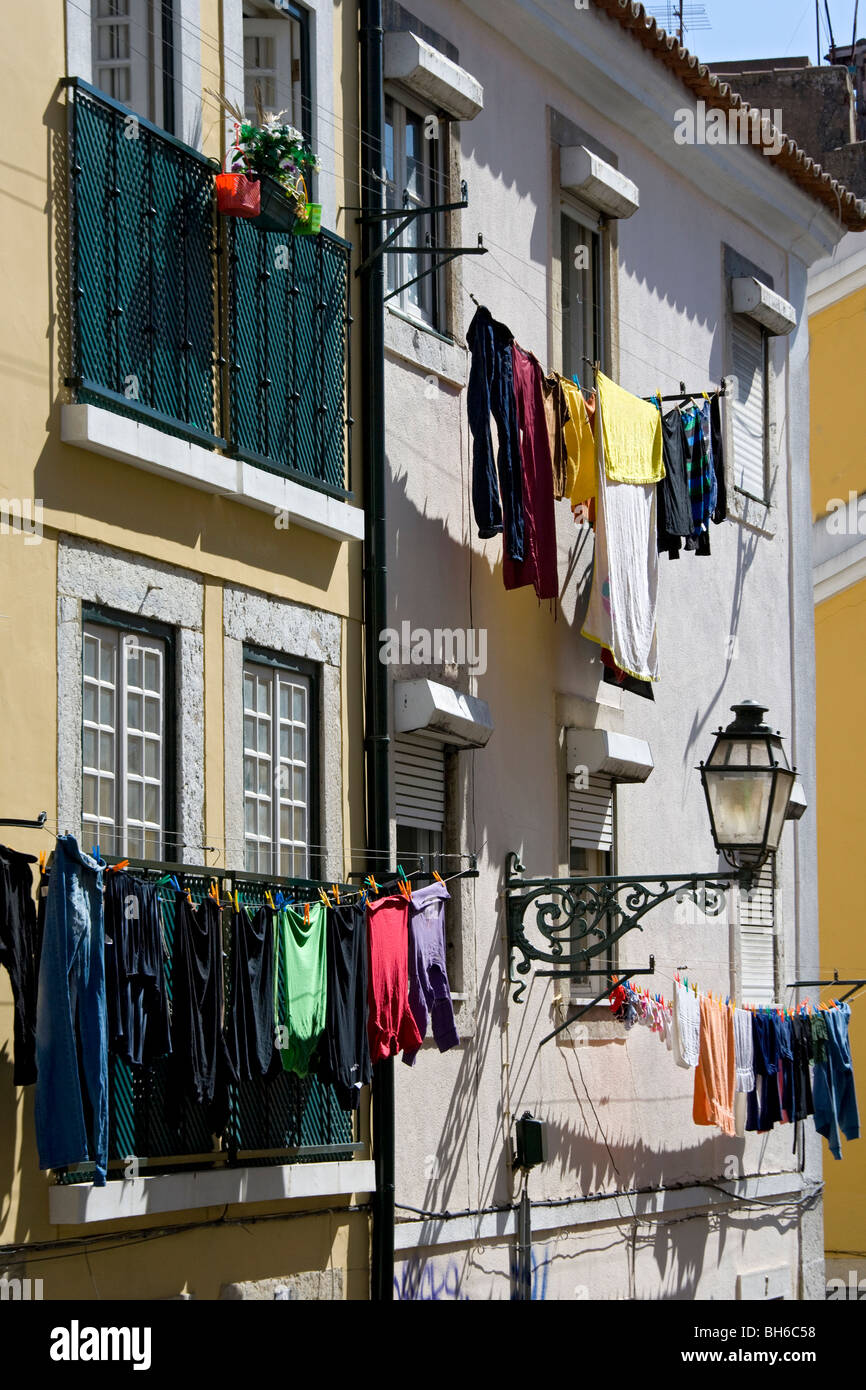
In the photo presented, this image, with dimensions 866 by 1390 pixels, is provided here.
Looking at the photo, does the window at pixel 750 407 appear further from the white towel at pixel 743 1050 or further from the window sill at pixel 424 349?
the window sill at pixel 424 349

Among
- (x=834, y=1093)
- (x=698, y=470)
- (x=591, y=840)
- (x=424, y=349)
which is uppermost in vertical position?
(x=424, y=349)

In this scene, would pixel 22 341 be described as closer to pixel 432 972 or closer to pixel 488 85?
pixel 432 972

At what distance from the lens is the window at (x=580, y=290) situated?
16828 millimetres

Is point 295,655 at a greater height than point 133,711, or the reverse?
point 295,655

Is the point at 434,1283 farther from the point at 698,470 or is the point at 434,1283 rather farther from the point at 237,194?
the point at 237,194

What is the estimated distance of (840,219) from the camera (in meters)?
21.5

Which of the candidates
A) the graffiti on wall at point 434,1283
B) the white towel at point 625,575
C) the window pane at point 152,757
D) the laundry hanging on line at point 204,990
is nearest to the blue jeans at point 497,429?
the white towel at point 625,575

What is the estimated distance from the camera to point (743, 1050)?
17125 millimetres

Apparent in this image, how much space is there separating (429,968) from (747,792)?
7.14 ft

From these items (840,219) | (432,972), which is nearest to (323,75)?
(432,972)

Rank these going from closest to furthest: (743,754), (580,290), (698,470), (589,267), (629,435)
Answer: (743,754), (629,435), (698,470), (580,290), (589,267)

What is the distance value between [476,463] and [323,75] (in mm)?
2362

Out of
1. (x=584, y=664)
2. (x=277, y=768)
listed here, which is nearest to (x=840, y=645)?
(x=584, y=664)

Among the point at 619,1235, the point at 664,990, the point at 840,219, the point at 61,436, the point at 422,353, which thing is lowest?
the point at 619,1235
